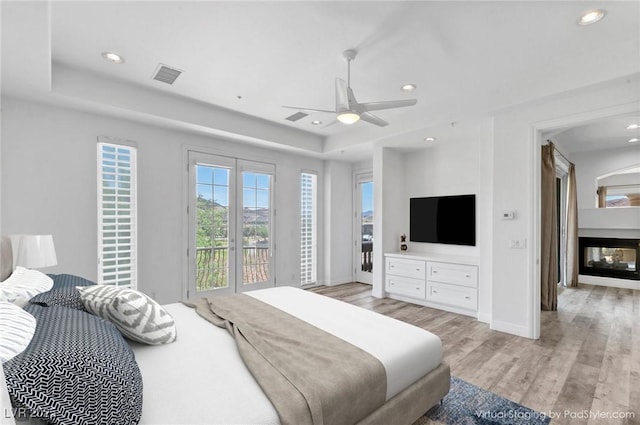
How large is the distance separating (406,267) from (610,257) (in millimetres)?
4312

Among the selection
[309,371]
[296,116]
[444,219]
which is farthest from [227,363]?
[444,219]

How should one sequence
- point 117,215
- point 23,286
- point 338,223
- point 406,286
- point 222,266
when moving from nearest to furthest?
point 23,286, point 117,215, point 222,266, point 406,286, point 338,223

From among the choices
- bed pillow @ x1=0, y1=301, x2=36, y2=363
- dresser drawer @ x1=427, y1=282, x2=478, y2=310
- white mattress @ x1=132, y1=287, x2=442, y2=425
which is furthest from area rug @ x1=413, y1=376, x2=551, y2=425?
bed pillow @ x1=0, y1=301, x2=36, y2=363

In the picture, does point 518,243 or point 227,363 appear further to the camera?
point 518,243

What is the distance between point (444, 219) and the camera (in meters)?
4.87

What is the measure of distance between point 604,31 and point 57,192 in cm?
539

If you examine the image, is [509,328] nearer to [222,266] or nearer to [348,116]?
[348,116]

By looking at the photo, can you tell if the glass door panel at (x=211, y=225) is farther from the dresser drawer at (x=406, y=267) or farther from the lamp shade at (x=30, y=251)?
the dresser drawer at (x=406, y=267)

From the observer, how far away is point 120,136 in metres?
3.76

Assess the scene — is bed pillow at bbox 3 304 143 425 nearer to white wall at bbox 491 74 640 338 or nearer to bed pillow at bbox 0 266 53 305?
bed pillow at bbox 0 266 53 305

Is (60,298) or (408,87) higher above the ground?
(408,87)

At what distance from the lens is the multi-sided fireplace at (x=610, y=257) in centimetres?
556

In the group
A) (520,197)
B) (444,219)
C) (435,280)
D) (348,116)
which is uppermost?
(348,116)

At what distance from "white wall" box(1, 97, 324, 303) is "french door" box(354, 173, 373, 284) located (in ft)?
9.12
